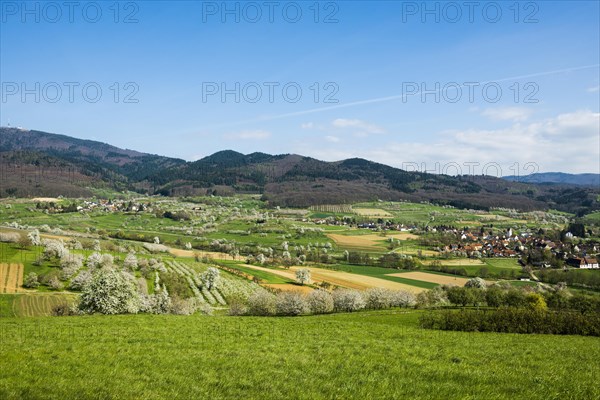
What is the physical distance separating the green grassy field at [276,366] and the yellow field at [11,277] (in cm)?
4671

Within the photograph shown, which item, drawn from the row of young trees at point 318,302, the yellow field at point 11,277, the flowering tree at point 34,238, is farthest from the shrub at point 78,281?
the flowering tree at point 34,238

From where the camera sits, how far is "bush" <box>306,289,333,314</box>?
55312mm

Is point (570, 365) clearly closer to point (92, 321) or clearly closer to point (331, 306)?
point (92, 321)

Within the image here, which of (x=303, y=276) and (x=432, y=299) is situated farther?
(x=303, y=276)

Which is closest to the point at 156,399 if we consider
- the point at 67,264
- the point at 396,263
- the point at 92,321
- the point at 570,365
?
the point at 570,365

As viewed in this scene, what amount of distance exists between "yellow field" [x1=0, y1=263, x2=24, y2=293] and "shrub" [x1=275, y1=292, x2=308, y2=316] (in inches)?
1663

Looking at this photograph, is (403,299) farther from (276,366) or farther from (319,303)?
(276,366)

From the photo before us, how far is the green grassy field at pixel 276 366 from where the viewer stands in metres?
11.2

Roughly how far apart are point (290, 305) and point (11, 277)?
49.8m

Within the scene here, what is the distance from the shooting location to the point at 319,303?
183 ft

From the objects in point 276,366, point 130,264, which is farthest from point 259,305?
point 130,264

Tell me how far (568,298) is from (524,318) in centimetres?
4125

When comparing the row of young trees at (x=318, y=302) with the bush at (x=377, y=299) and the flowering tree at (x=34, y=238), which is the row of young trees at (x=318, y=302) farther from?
the flowering tree at (x=34, y=238)

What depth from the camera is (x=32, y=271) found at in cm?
7144
